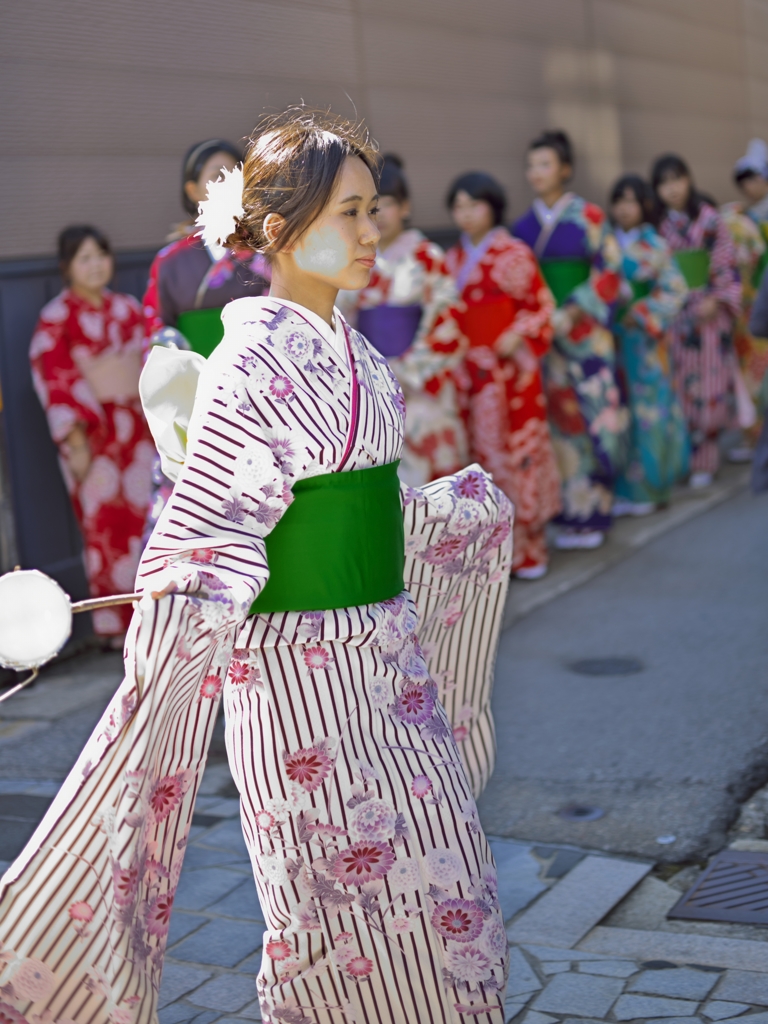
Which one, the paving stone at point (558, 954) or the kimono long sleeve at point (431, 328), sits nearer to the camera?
the paving stone at point (558, 954)

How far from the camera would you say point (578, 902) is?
10.5 feet

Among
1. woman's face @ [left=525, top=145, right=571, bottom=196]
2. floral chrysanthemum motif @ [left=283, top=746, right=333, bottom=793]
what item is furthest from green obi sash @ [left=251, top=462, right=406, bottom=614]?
woman's face @ [left=525, top=145, right=571, bottom=196]

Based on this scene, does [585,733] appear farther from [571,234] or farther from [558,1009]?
[571,234]

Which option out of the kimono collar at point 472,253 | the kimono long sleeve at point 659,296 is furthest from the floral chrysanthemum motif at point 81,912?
the kimono long sleeve at point 659,296

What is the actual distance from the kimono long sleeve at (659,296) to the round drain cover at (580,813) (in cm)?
460

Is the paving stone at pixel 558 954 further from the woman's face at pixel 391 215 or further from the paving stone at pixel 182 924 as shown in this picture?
the woman's face at pixel 391 215

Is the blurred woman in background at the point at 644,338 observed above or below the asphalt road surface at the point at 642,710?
above

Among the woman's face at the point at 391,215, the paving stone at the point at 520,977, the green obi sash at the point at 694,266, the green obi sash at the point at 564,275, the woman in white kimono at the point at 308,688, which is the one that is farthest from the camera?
the green obi sash at the point at 694,266

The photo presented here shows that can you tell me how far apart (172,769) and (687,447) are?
6.71 metres

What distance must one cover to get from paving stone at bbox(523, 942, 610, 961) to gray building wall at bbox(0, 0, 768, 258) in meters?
3.60

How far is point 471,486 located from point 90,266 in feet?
10.5

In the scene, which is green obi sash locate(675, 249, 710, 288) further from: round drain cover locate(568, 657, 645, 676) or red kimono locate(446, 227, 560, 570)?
round drain cover locate(568, 657, 645, 676)

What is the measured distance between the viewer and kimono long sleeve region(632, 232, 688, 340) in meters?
7.89

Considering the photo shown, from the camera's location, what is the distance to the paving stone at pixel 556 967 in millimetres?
2885
